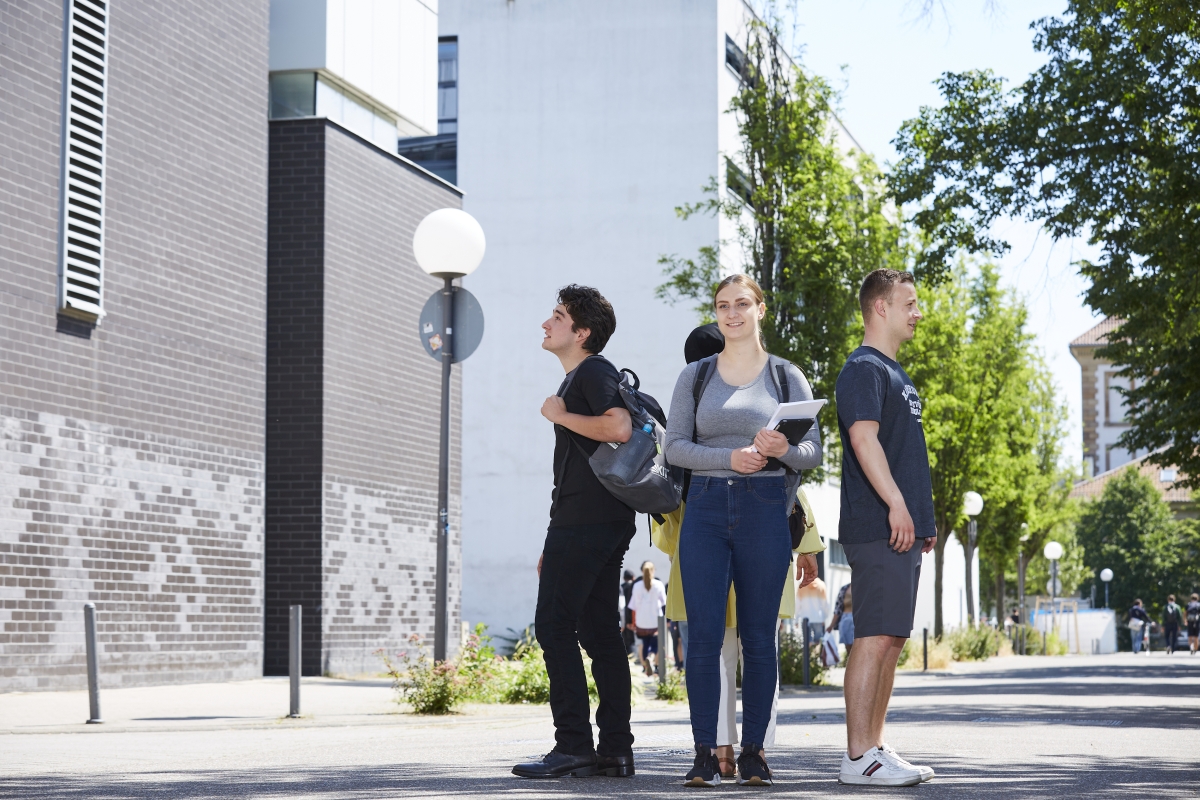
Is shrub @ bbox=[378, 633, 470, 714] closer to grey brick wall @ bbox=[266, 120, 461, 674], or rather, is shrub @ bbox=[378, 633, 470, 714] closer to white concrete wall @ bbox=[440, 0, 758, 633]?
grey brick wall @ bbox=[266, 120, 461, 674]

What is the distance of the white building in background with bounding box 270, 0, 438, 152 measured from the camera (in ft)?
64.8

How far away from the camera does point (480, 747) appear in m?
8.56

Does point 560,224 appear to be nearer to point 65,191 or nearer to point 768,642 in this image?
point 65,191

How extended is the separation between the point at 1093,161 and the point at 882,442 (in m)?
A: 13.2

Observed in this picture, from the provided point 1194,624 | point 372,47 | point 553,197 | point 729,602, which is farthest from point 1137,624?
point 729,602

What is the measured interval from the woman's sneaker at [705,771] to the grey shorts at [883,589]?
80 centimetres

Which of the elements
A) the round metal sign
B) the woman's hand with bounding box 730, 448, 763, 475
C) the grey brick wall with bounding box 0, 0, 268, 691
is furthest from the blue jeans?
the grey brick wall with bounding box 0, 0, 268, 691

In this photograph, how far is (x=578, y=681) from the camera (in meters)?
6.70

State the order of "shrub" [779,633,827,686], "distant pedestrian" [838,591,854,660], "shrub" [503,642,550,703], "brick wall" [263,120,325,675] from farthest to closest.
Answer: "distant pedestrian" [838,591,854,660] < "shrub" [779,633,827,686] < "brick wall" [263,120,325,675] < "shrub" [503,642,550,703]

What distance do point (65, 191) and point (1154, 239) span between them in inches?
449

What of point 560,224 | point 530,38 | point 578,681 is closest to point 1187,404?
point 560,224

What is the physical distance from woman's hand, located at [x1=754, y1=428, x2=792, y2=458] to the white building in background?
14844 mm

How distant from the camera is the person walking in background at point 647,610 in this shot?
22188 mm

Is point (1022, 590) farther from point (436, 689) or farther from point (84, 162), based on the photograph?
point (436, 689)
